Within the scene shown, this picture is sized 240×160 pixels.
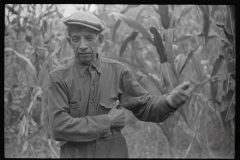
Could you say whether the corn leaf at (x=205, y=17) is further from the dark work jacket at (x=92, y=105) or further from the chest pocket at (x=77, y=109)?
the chest pocket at (x=77, y=109)

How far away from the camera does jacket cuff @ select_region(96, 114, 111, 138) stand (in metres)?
1.21

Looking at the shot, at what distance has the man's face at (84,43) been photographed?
1229mm

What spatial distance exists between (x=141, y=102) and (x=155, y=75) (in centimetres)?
95

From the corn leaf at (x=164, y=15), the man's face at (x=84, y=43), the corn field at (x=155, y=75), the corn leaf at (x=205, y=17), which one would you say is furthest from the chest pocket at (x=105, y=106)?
the corn leaf at (x=205, y=17)

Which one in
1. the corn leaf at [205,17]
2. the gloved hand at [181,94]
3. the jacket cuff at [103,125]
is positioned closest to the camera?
the gloved hand at [181,94]

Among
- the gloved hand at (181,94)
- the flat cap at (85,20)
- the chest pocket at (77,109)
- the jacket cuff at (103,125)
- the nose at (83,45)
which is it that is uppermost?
the flat cap at (85,20)

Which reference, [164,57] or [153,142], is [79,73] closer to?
[164,57]

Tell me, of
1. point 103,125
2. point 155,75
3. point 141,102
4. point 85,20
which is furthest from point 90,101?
point 155,75

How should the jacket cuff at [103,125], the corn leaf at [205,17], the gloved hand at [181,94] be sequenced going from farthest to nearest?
the corn leaf at [205,17] < the jacket cuff at [103,125] < the gloved hand at [181,94]

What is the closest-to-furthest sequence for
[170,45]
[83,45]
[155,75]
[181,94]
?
[181,94], [83,45], [170,45], [155,75]

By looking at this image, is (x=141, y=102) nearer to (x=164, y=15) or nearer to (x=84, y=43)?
(x=84, y=43)

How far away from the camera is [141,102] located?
1.31m

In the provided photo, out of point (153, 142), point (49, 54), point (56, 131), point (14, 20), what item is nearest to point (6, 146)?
point (49, 54)

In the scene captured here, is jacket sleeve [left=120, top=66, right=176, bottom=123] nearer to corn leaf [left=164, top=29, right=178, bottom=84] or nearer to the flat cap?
the flat cap
